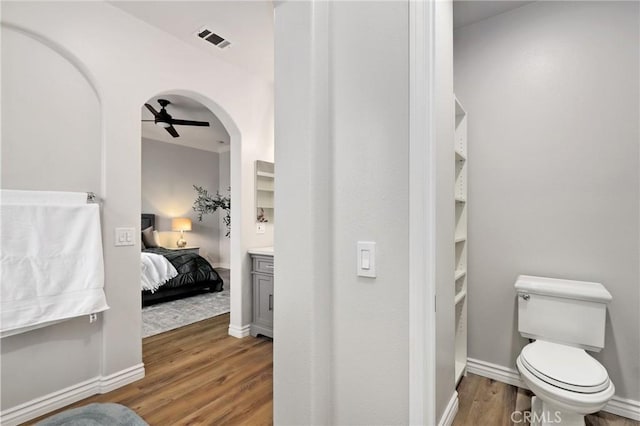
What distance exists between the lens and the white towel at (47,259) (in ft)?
5.82

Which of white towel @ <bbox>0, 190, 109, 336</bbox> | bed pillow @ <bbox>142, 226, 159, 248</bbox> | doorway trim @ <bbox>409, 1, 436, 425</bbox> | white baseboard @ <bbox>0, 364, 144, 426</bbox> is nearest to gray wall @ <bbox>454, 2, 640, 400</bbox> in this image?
doorway trim @ <bbox>409, 1, 436, 425</bbox>

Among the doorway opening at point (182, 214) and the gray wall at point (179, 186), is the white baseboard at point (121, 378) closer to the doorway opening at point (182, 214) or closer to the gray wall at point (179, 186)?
the doorway opening at point (182, 214)

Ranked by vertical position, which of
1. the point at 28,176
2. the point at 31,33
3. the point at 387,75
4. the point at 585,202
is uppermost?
the point at 31,33

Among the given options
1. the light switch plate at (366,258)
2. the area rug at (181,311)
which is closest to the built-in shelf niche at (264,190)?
the area rug at (181,311)

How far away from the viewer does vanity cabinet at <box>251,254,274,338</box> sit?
3078 mm

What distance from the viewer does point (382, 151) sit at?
119cm

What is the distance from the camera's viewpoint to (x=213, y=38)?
2705 millimetres

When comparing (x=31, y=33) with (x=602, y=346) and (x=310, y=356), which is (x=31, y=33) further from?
(x=602, y=346)

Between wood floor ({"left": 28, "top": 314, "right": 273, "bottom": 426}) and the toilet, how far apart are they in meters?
1.52

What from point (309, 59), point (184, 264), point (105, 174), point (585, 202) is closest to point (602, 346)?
point (585, 202)

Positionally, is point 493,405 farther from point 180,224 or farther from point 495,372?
point 180,224

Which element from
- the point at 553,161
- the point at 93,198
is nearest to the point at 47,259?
the point at 93,198

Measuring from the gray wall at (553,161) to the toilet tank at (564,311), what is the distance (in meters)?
0.20

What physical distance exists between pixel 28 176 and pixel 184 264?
291cm
